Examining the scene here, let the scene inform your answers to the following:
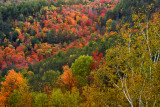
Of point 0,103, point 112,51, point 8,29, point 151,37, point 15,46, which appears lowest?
point 15,46

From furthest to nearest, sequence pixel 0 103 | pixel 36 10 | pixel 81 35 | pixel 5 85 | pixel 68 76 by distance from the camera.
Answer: pixel 36 10, pixel 81 35, pixel 68 76, pixel 5 85, pixel 0 103

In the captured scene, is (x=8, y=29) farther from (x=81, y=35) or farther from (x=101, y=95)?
(x=101, y=95)

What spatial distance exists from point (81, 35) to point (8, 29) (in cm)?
5174

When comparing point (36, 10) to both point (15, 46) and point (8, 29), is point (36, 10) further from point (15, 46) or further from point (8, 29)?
point (15, 46)

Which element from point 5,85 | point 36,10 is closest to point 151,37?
point 5,85

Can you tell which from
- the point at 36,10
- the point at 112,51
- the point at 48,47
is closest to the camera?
the point at 112,51

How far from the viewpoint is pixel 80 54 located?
63.1 metres

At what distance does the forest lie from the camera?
8.98 m

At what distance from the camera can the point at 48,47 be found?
103688 mm

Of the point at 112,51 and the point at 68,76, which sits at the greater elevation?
the point at 112,51

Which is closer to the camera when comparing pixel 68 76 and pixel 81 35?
pixel 68 76

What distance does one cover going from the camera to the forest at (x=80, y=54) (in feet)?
29.5

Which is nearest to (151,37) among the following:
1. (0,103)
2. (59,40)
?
(0,103)

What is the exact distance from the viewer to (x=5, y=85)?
99.0 ft
